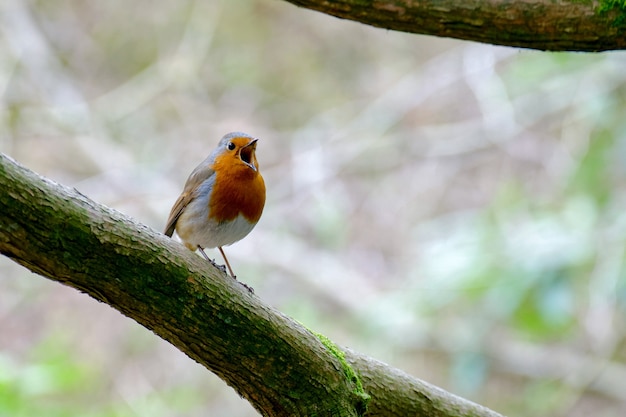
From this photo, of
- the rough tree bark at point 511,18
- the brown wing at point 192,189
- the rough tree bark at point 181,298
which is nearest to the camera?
the rough tree bark at point 181,298

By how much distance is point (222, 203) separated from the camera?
11.2 feet

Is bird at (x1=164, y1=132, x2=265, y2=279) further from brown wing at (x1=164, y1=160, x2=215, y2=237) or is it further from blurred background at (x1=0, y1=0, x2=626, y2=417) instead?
blurred background at (x1=0, y1=0, x2=626, y2=417)

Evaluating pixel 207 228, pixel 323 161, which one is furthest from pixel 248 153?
pixel 323 161

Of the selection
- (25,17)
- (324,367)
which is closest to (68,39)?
(25,17)

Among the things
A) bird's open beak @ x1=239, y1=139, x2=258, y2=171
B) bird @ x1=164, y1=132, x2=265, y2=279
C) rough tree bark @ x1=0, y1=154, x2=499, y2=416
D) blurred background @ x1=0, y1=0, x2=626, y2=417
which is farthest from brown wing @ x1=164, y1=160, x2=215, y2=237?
blurred background @ x1=0, y1=0, x2=626, y2=417

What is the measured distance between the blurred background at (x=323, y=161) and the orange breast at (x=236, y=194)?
2350mm

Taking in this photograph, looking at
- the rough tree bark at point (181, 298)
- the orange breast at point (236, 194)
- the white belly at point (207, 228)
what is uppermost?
the orange breast at point (236, 194)

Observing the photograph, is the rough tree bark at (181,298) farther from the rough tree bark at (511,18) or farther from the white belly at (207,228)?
the rough tree bark at (511,18)

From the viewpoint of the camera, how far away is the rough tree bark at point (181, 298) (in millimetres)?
2084

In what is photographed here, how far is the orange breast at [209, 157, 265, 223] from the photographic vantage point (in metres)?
3.42

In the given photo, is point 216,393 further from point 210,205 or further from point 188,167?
point 210,205

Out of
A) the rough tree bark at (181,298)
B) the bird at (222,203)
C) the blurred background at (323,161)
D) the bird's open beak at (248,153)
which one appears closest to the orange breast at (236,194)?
the bird at (222,203)

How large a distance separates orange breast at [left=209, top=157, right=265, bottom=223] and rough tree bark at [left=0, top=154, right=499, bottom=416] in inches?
32.3

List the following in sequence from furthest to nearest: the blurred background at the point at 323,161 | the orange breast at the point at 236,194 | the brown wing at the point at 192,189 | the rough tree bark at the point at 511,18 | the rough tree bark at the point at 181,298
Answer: the blurred background at the point at 323,161
the brown wing at the point at 192,189
the orange breast at the point at 236,194
the rough tree bark at the point at 511,18
the rough tree bark at the point at 181,298
